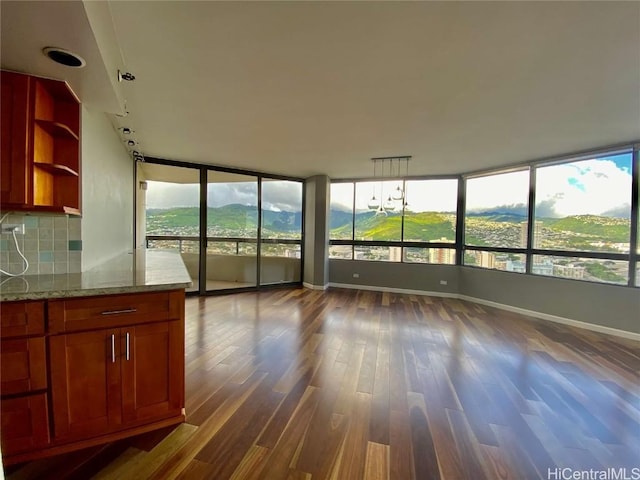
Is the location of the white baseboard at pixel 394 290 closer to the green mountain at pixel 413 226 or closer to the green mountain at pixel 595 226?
the green mountain at pixel 413 226

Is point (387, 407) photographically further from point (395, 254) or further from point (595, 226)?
point (395, 254)

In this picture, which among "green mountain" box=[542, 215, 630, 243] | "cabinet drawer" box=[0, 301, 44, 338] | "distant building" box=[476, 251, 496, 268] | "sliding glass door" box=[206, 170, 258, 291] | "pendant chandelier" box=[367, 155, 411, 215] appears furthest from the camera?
"sliding glass door" box=[206, 170, 258, 291]

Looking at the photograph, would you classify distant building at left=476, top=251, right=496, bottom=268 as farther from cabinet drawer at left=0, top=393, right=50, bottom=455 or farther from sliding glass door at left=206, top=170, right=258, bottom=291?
cabinet drawer at left=0, top=393, right=50, bottom=455

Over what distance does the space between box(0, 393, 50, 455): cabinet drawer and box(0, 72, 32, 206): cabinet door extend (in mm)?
1082

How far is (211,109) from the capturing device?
9.47 feet

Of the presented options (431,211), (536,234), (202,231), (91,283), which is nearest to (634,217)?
(536,234)

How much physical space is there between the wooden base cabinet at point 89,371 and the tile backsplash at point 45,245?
0.68m

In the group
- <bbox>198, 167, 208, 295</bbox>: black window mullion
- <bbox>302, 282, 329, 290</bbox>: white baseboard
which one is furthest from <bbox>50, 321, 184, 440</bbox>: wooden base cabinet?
<bbox>302, 282, 329, 290</bbox>: white baseboard

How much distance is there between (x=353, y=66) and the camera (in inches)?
81.7

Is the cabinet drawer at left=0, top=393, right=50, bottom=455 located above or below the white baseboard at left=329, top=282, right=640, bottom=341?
above

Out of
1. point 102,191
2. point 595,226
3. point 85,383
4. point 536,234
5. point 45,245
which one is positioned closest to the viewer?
point 85,383

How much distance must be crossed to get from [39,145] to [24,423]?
5.15ft

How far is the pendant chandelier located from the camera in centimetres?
443

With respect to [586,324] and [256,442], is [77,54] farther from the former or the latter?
[586,324]
